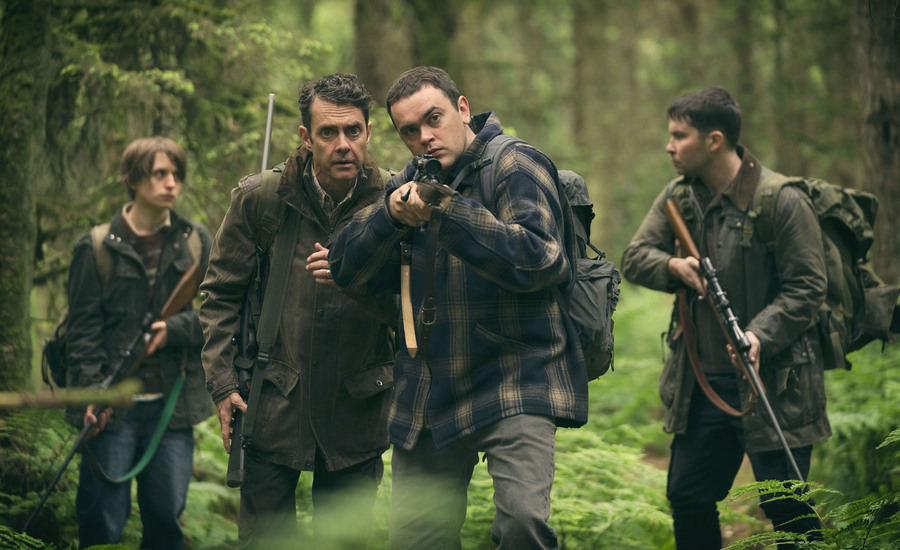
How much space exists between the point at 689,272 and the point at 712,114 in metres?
0.91

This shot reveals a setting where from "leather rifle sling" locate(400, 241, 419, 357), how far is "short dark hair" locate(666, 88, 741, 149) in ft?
7.21

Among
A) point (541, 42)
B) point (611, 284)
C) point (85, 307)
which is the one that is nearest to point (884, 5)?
point (611, 284)

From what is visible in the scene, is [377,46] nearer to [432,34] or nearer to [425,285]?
[432,34]

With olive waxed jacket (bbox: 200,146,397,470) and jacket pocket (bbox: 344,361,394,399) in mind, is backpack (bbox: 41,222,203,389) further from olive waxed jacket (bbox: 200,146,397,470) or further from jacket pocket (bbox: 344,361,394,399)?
jacket pocket (bbox: 344,361,394,399)

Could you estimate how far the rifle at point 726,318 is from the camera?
4.73 metres

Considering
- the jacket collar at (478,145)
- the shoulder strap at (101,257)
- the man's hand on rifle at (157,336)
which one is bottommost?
the man's hand on rifle at (157,336)

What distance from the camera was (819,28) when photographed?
488 inches

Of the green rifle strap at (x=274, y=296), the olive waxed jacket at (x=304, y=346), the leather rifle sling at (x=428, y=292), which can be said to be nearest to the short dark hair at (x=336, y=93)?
the olive waxed jacket at (x=304, y=346)

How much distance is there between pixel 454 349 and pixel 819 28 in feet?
35.1

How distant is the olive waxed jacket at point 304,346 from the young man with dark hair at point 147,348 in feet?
3.59

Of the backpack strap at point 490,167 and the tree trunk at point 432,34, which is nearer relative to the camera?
the backpack strap at point 490,167

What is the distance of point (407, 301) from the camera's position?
12.0 ft

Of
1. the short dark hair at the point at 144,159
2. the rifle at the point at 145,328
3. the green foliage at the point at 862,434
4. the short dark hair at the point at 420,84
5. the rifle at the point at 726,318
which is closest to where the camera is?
the short dark hair at the point at 420,84

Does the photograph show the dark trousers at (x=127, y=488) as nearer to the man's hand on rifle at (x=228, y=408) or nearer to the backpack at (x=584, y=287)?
the man's hand on rifle at (x=228, y=408)
